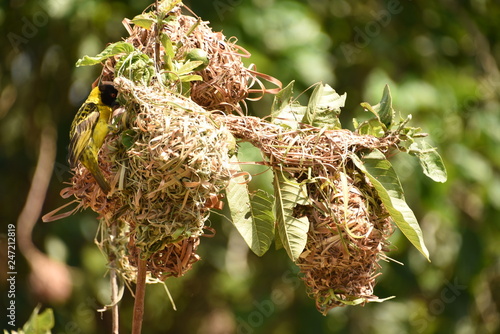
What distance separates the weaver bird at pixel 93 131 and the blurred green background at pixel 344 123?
6.37 feet

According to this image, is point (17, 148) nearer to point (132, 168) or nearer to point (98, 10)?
point (98, 10)

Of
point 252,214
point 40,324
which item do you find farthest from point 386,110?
point 40,324

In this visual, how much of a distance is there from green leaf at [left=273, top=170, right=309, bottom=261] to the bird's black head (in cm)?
61

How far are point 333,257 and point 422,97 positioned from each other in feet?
9.51

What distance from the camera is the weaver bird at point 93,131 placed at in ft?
7.47

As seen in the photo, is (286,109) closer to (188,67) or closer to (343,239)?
(188,67)

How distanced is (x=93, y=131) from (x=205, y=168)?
1.50ft

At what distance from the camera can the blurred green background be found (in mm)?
4816

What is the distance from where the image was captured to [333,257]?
2.31 meters

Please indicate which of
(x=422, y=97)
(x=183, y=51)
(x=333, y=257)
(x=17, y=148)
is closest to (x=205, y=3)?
(x=422, y=97)

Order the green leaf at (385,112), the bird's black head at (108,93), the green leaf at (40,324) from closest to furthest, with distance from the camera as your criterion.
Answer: the green leaf at (40,324) < the green leaf at (385,112) < the bird's black head at (108,93)

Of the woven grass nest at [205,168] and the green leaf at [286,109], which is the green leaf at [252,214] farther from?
the green leaf at [286,109]

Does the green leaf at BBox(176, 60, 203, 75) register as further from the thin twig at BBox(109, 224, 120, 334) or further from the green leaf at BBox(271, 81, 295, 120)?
the thin twig at BBox(109, 224, 120, 334)

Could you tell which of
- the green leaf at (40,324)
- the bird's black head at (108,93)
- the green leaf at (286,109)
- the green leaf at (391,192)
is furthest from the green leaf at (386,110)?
the green leaf at (40,324)
